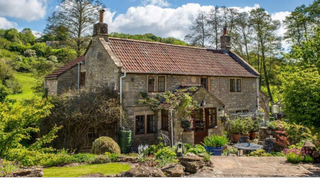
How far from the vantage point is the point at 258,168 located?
8609mm

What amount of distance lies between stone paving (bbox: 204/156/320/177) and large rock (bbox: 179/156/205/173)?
0.82 ft

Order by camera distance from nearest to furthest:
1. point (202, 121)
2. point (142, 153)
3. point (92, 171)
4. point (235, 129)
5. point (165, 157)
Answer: point (92, 171) → point (165, 157) → point (142, 153) → point (202, 121) → point (235, 129)

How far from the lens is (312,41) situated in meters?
13.8

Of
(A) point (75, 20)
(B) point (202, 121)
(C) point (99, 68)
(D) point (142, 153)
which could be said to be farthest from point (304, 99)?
(A) point (75, 20)

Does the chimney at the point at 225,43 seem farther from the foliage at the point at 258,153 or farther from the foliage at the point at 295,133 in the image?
the foliage at the point at 258,153

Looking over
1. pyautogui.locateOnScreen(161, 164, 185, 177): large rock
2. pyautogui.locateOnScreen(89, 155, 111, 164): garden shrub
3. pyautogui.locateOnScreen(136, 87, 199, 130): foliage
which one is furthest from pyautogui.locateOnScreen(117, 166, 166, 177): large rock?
pyautogui.locateOnScreen(136, 87, 199, 130): foliage

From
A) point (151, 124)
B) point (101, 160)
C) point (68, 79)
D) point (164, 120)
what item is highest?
point (68, 79)

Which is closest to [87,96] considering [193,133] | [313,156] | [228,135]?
[193,133]

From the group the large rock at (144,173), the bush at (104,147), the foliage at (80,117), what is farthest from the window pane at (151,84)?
the large rock at (144,173)

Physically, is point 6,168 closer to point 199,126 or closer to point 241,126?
point 199,126

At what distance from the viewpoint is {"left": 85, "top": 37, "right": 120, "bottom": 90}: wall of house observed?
56.1 ft

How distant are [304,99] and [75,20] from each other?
25591 millimetres

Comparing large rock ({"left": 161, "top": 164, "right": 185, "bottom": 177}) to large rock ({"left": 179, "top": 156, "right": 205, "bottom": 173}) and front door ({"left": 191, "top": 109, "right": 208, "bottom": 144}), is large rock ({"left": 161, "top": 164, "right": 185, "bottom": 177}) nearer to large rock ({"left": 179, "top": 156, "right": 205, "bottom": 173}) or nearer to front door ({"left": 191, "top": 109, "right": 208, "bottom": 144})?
large rock ({"left": 179, "top": 156, "right": 205, "bottom": 173})

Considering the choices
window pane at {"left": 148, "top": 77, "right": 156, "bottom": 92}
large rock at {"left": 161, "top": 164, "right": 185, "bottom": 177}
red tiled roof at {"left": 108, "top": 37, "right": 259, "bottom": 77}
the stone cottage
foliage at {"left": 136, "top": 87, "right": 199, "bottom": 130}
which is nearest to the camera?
large rock at {"left": 161, "top": 164, "right": 185, "bottom": 177}
